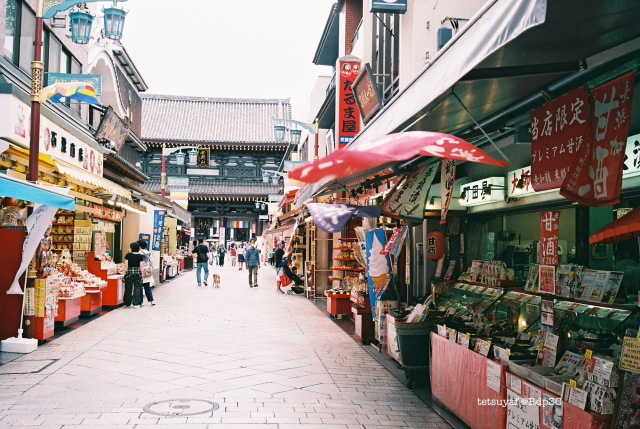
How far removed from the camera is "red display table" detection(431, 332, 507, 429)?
5082 mm

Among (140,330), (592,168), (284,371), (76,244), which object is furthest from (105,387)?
(76,244)

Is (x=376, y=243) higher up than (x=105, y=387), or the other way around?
(x=376, y=243)

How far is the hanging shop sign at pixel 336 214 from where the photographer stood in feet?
26.3

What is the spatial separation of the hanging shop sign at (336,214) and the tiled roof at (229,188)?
3620 cm

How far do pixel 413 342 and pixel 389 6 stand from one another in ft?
20.9

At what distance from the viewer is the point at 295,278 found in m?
21.0

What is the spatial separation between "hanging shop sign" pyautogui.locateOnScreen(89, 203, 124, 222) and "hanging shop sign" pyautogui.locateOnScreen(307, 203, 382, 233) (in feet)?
33.6

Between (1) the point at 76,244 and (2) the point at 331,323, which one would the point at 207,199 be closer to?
(1) the point at 76,244

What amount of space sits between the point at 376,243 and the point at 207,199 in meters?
37.7

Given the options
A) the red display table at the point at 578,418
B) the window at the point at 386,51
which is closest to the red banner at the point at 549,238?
the red display table at the point at 578,418

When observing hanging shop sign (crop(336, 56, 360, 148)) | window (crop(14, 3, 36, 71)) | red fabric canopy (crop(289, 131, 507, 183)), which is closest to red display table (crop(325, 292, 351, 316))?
hanging shop sign (crop(336, 56, 360, 148))

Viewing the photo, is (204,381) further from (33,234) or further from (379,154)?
(379,154)

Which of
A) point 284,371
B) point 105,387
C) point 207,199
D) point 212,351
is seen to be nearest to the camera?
point 105,387

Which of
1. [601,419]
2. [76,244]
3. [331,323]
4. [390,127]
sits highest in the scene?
[390,127]
